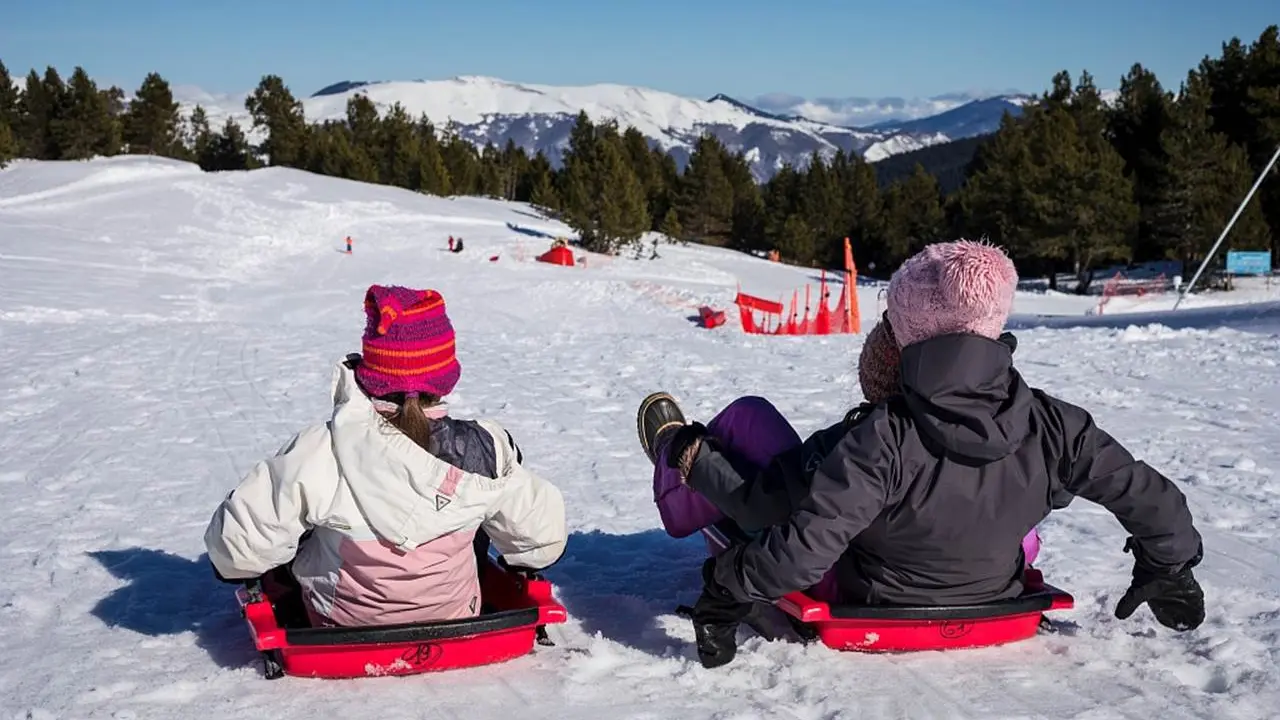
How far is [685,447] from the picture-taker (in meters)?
3.35

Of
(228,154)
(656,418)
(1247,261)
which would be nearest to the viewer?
(656,418)

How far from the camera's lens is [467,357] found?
1034cm

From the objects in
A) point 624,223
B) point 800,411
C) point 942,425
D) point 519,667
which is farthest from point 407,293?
point 624,223

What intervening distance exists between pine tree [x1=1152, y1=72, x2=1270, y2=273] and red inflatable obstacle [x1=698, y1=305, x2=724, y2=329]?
65.5 ft

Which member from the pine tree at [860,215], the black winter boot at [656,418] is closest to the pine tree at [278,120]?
the pine tree at [860,215]

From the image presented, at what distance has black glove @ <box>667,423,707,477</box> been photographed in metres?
3.32

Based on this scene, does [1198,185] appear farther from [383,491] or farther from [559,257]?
[383,491]

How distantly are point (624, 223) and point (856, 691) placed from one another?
2986 cm

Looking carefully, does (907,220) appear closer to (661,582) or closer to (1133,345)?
(1133,345)

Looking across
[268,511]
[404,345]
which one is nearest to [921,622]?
[404,345]

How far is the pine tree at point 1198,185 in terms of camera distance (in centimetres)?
3228

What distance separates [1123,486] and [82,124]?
177 feet

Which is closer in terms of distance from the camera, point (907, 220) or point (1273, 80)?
point (1273, 80)

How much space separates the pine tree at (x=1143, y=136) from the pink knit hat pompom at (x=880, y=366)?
34.6m
